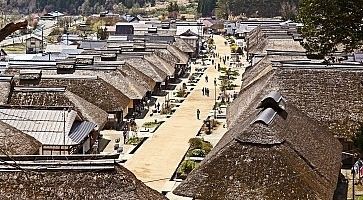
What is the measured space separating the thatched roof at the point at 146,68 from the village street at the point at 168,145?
294 centimetres

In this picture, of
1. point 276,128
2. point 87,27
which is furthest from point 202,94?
point 87,27

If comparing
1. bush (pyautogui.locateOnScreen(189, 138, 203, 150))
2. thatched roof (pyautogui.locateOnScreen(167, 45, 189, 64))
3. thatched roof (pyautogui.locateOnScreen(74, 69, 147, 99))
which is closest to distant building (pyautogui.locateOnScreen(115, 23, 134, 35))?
thatched roof (pyautogui.locateOnScreen(167, 45, 189, 64))

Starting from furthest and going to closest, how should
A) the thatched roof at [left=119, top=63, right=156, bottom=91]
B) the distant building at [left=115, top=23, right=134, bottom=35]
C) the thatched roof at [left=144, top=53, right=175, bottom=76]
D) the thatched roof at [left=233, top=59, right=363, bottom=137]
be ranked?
the distant building at [left=115, top=23, right=134, bottom=35] → the thatched roof at [left=144, top=53, right=175, bottom=76] → the thatched roof at [left=119, top=63, right=156, bottom=91] → the thatched roof at [left=233, top=59, right=363, bottom=137]

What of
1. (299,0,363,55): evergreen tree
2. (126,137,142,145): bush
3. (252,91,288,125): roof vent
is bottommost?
(126,137,142,145): bush

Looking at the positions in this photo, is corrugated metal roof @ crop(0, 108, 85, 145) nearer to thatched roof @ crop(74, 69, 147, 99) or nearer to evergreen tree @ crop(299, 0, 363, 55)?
evergreen tree @ crop(299, 0, 363, 55)

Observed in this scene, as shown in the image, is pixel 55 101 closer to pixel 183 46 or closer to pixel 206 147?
pixel 206 147

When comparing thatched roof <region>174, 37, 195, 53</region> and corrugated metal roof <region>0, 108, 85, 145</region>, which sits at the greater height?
corrugated metal roof <region>0, 108, 85, 145</region>

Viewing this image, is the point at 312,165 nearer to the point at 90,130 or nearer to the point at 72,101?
the point at 90,130

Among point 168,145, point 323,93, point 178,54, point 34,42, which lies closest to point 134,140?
point 168,145

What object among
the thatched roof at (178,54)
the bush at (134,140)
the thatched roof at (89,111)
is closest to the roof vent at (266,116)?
the thatched roof at (89,111)

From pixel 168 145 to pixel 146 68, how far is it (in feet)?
63.2

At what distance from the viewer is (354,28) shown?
22312 millimetres

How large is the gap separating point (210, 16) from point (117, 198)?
15293cm

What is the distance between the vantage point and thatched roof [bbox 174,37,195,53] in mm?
83137
